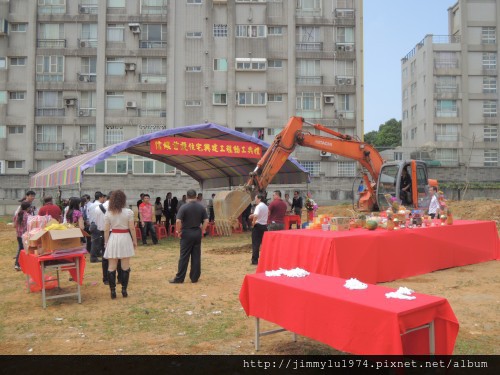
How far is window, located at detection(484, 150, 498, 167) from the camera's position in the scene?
3775 cm

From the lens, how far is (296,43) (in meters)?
32.6

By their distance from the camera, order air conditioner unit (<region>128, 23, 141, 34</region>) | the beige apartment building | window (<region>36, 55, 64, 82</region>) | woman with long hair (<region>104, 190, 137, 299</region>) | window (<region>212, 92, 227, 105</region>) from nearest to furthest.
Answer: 1. woman with long hair (<region>104, 190, 137, 299</region>)
2. air conditioner unit (<region>128, 23, 141, 34</region>)
3. the beige apartment building
4. window (<region>36, 55, 64, 82</region>)
5. window (<region>212, 92, 227, 105</region>)

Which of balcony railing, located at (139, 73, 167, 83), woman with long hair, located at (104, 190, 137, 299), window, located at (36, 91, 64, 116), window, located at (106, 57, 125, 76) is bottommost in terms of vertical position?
woman with long hair, located at (104, 190, 137, 299)

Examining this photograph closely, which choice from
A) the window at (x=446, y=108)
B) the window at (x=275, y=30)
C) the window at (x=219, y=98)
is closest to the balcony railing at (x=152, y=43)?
the window at (x=219, y=98)

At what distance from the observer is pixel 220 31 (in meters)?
32.3

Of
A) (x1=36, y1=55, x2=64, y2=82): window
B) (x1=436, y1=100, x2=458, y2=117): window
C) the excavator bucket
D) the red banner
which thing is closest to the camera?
the red banner

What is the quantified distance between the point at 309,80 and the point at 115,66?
1432 cm

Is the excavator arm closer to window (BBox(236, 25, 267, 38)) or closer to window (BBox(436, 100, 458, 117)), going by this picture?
window (BBox(236, 25, 267, 38))

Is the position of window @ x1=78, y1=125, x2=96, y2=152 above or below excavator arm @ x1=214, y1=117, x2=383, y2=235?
above

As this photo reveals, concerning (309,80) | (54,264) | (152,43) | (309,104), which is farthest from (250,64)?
(54,264)

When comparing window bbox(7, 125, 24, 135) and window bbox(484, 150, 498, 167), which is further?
window bbox(484, 150, 498, 167)

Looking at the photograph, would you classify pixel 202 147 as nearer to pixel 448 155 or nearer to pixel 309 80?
pixel 309 80

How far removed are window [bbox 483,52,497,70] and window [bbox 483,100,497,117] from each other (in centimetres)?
292

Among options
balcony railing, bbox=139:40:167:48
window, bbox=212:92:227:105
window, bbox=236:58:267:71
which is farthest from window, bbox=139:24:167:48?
window, bbox=236:58:267:71
